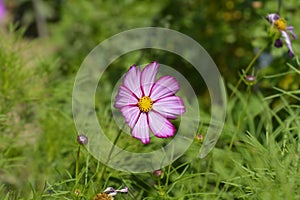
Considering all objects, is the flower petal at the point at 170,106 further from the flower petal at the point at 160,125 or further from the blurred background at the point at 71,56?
the blurred background at the point at 71,56

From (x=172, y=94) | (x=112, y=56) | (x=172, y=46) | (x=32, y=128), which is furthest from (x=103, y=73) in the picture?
(x=172, y=94)

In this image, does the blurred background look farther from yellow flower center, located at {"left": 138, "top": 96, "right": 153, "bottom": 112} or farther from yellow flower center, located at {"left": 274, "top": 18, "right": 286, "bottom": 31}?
yellow flower center, located at {"left": 138, "top": 96, "right": 153, "bottom": 112}

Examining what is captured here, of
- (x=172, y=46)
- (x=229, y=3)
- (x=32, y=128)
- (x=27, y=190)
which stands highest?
(x=229, y=3)

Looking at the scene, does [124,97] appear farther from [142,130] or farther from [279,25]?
[279,25]

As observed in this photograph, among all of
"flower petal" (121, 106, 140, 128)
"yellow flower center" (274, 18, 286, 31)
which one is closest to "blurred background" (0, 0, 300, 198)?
"yellow flower center" (274, 18, 286, 31)

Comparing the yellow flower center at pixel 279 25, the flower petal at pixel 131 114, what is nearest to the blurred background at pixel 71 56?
the yellow flower center at pixel 279 25

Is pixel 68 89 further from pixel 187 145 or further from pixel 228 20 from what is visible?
pixel 228 20

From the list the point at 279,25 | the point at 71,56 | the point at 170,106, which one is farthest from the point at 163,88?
the point at 71,56

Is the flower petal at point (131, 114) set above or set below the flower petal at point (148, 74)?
below

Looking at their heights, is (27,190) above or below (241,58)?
below
